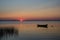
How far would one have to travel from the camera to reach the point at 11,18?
107 cm

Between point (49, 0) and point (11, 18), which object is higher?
point (49, 0)

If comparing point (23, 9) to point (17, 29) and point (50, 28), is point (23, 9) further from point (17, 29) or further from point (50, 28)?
point (50, 28)

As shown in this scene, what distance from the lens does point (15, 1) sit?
43.4 inches

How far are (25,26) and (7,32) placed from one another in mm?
246

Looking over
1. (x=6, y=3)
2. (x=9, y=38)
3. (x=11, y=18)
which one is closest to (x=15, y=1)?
(x=6, y=3)

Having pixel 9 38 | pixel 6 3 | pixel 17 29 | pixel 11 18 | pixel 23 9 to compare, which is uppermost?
pixel 6 3

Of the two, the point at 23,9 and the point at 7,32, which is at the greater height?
the point at 23,9

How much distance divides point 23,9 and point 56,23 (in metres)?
0.46

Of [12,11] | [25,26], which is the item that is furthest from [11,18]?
[25,26]

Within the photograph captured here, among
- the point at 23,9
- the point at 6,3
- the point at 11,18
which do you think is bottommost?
the point at 11,18

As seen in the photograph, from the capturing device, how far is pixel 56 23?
1.05 meters

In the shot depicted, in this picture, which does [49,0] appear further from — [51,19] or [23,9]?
[23,9]

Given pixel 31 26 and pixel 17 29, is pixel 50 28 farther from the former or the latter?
pixel 17 29

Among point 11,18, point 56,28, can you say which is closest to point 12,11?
point 11,18
